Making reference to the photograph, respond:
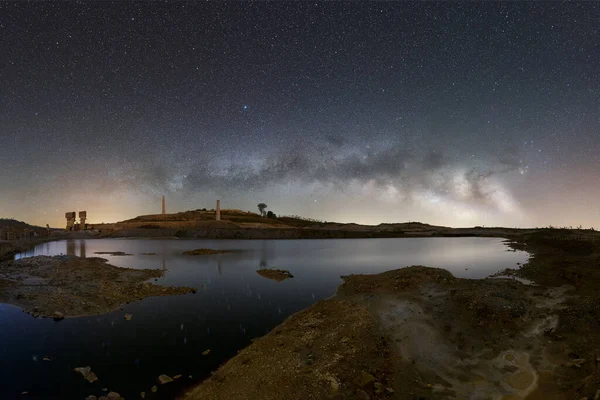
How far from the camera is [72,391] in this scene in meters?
9.32

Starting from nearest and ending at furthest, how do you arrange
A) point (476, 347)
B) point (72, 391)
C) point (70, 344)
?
1. point (72, 391)
2. point (476, 347)
3. point (70, 344)

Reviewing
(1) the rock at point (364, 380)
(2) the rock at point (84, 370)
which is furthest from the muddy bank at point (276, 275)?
(1) the rock at point (364, 380)

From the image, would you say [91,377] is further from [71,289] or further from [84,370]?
[71,289]

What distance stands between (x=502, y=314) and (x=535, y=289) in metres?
7.12

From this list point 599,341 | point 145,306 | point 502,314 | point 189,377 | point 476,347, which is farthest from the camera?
point 145,306

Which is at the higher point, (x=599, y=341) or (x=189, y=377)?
(x=599, y=341)

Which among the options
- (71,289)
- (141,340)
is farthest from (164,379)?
(71,289)

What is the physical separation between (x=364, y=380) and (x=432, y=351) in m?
3.70

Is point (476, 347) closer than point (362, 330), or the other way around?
point (476, 347)

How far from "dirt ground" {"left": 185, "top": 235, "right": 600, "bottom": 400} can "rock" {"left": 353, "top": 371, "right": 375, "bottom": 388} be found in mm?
29

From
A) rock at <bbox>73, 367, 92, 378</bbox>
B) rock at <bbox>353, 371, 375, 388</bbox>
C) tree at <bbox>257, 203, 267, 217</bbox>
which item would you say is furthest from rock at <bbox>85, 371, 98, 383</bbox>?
tree at <bbox>257, 203, 267, 217</bbox>

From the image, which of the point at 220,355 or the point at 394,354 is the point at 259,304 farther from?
the point at 394,354

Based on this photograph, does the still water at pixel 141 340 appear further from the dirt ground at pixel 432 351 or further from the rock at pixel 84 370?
the dirt ground at pixel 432 351

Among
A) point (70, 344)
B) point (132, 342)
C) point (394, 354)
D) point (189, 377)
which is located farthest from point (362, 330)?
point (70, 344)
